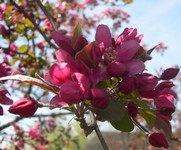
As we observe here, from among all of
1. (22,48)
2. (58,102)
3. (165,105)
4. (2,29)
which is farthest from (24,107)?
(22,48)

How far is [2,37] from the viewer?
11.3 ft

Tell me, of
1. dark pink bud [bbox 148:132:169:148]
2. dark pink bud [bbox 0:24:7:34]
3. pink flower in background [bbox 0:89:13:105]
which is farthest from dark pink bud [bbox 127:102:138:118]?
dark pink bud [bbox 0:24:7:34]

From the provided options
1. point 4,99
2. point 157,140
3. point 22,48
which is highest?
point 22,48

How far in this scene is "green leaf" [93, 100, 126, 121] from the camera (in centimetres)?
111

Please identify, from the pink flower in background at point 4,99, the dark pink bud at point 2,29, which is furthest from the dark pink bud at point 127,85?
the dark pink bud at point 2,29

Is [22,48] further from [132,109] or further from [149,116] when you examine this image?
[132,109]

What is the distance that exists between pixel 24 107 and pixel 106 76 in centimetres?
27

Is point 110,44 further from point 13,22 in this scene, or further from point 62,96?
point 13,22

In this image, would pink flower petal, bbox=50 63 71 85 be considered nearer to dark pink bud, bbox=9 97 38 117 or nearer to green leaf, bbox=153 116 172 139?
dark pink bud, bbox=9 97 38 117

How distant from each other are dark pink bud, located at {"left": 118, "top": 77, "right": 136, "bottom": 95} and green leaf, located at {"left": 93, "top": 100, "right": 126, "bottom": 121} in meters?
0.05

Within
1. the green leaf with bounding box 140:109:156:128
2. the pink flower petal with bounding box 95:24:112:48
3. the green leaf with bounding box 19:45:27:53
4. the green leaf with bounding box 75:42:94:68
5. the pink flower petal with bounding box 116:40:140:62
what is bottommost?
the green leaf with bounding box 140:109:156:128

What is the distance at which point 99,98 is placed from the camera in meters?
1.02

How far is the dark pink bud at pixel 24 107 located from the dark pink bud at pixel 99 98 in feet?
0.71

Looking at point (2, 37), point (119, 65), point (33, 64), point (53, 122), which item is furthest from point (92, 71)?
point (53, 122)
